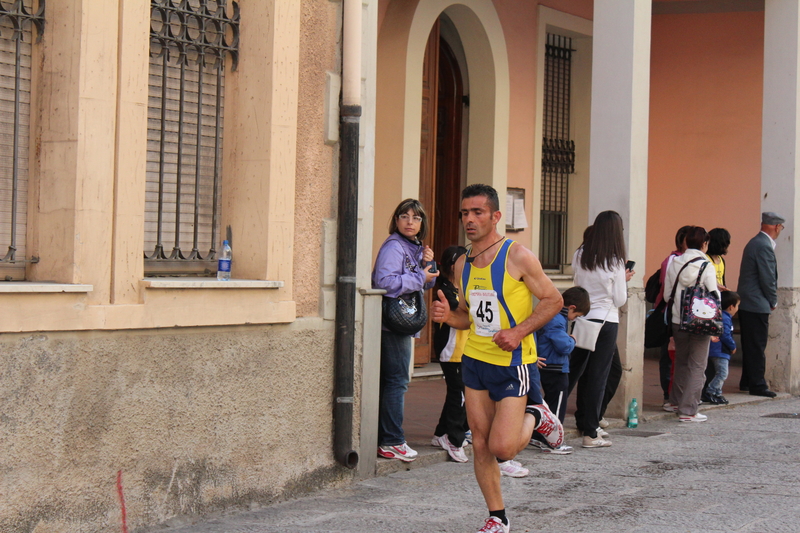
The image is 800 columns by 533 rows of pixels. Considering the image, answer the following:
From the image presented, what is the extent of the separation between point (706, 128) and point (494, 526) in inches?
465

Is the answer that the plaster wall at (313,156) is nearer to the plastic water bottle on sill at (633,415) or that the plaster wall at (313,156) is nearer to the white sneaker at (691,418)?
the plastic water bottle on sill at (633,415)

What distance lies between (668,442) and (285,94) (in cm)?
453

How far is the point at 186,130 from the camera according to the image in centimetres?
647

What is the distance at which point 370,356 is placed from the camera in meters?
7.12

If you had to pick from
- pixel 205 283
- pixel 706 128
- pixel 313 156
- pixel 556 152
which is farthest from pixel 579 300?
pixel 706 128

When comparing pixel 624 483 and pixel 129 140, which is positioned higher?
pixel 129 140

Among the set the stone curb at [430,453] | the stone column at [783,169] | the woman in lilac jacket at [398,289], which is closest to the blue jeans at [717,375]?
the stone curb at [430,453]

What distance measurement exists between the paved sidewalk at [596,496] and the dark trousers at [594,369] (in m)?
0.27

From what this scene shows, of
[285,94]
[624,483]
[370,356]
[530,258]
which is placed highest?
[285,94]

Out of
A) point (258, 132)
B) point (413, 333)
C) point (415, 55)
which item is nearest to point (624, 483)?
point (413, 333)

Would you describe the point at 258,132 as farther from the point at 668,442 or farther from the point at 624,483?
the point at 668,442

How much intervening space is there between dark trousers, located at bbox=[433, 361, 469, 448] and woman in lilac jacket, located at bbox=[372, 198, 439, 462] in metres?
0.38

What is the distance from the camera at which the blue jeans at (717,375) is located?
11.0 meters

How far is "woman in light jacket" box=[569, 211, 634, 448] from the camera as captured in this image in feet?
27.7
